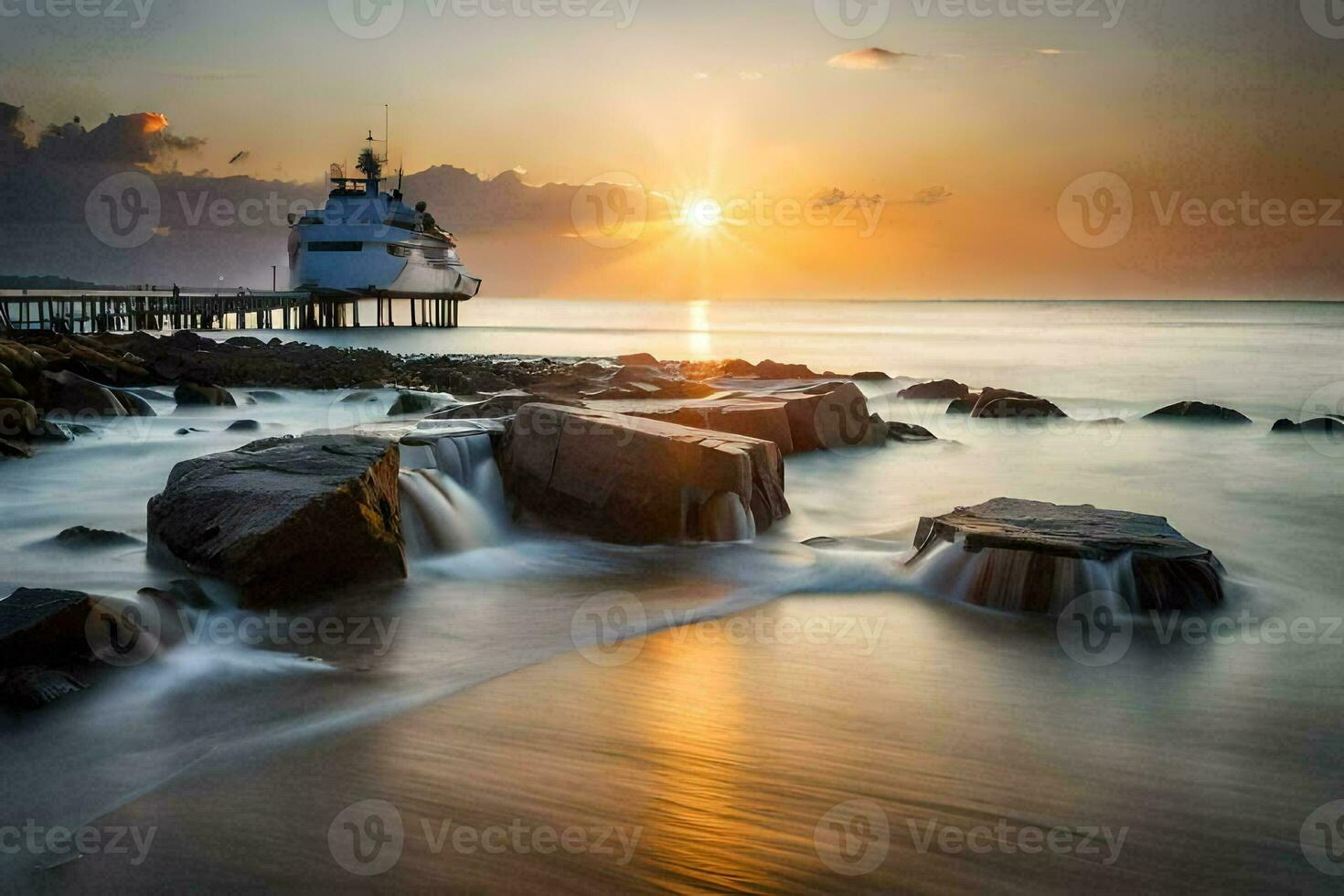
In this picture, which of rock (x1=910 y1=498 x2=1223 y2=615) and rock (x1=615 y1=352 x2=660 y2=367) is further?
rock (x1=615 y1=352 x2=660 y2=367)

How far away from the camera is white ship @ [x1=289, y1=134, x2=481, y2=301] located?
6762 cm

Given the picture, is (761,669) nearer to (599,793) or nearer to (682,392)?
(599,793)

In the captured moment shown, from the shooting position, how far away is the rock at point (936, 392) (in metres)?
18.8

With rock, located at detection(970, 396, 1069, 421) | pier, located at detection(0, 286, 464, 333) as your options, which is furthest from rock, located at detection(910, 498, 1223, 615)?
pier, located at detection(0, 286, 464, 333)

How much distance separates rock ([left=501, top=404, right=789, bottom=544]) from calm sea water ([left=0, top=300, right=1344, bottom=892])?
10.5 inches

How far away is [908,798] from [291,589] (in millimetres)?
3760

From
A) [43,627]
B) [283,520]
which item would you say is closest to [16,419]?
[283,520]

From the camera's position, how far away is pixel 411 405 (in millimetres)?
15828

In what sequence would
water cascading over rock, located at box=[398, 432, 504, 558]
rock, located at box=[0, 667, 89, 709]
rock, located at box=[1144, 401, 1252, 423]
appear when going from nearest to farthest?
rock, located at box=[0, 667, 89, 709], water cascading over rock, located at box=[398, 432, 504, 558], rock, located at box=[1144, 401, 1252, 423]

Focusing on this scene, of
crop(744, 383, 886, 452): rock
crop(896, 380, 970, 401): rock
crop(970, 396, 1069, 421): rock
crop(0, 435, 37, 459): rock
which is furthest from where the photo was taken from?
crop(896, 380, 970, 401): rock

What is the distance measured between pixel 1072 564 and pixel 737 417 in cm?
476

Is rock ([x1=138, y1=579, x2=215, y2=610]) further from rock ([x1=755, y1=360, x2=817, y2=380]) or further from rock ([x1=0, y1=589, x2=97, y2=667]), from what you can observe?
rock ([x1=755, y1=360, x2=817, y2=380])

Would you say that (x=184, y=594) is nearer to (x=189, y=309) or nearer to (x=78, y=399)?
(x=78, y=399)

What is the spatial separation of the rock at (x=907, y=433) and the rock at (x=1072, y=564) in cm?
723
